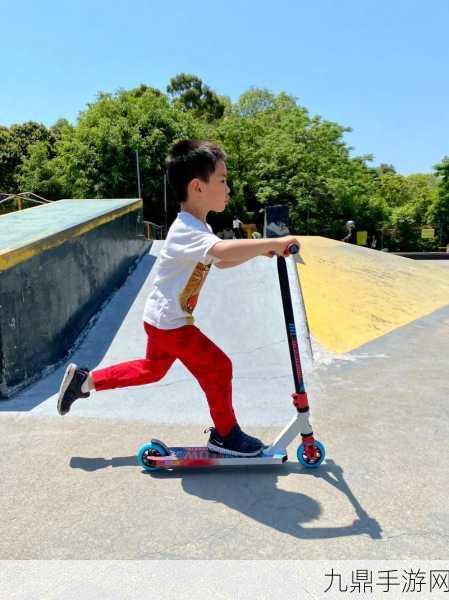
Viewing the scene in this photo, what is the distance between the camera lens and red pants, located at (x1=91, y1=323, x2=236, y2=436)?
2.77m

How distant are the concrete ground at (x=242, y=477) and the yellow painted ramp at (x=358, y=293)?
113 cm

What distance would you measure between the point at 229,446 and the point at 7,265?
2325 mm

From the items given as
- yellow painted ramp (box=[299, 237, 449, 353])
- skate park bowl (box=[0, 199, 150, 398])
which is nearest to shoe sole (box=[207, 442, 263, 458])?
skate park bowl (box=[0, 199, 150, 398])

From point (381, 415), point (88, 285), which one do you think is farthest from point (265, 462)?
point (88, 285)

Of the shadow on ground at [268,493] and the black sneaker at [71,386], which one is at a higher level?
the black sneaker at [71,386]

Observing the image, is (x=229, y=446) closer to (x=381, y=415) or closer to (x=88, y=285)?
(x=381, y=415)

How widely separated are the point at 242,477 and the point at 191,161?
5.84ft

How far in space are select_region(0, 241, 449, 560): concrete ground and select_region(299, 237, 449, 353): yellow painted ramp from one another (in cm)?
113

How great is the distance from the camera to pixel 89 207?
25.5 feet

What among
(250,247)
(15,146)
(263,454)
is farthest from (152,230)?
(15,146)

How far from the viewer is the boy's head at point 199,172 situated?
8.99ft

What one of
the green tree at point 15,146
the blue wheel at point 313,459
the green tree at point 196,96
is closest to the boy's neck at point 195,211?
the blue wheel at point 313,459

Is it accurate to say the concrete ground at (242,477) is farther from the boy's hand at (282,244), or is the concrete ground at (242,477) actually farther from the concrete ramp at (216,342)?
the boy's hand at (282,244)

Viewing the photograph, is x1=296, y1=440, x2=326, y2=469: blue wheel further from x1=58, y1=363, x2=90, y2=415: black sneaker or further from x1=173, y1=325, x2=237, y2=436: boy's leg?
x1=58, y1=363, x2=90, y2=415: black sneaker
